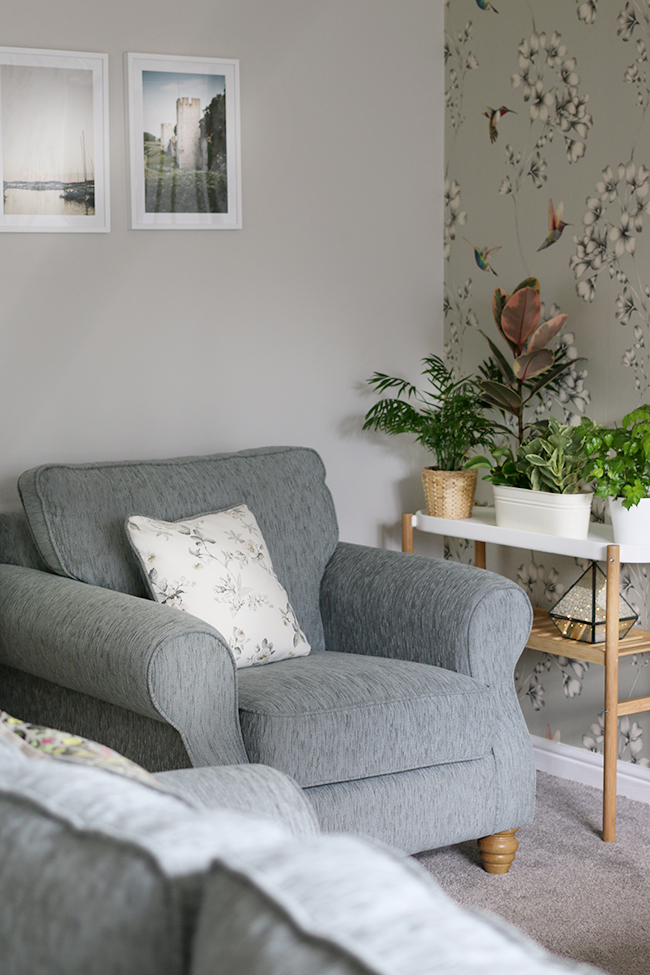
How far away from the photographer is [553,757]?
324 centimetres

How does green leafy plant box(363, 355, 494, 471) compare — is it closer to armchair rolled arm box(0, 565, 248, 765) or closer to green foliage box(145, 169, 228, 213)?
green foliage box(145, 169, 228, 213)

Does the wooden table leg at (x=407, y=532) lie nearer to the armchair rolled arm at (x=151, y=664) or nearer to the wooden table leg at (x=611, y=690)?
the wooden table leg at (x=611, y=690)

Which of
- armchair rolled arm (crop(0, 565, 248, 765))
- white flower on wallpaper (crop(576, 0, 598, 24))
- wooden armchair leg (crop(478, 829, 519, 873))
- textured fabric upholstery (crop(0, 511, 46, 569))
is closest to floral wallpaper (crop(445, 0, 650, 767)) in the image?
white flower on wallpaper (crop(576, 0, 598, 24))

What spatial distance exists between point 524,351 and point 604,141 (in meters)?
0.63

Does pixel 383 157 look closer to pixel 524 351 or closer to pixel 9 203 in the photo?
pixel 524 351

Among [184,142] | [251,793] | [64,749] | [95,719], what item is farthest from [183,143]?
[64,749]

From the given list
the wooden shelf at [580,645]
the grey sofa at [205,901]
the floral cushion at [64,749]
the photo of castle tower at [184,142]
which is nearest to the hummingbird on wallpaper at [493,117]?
the photo of castle tower at [184,142]

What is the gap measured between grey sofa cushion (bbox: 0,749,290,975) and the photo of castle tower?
275 cm

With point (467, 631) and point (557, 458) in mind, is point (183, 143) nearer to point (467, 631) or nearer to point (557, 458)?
point (557, 458)

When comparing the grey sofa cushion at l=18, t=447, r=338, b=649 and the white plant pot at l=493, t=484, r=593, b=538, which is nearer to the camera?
the grey sofa cushion at l=18, t=447, r=338, b=649

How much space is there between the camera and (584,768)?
A: 3.14m

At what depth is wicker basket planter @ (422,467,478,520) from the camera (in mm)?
3244

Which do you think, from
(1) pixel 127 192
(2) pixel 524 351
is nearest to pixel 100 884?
(2) pixel 524 351

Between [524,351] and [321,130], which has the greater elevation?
[321,130]
